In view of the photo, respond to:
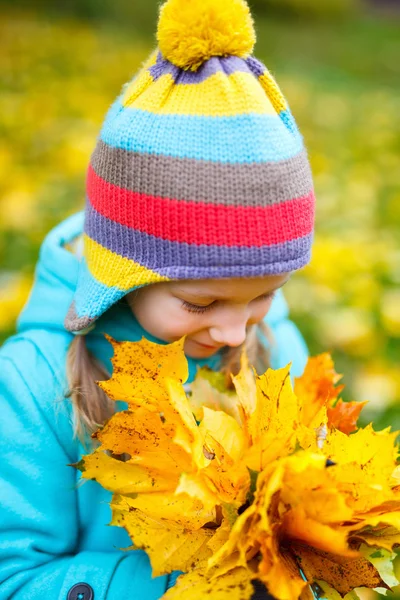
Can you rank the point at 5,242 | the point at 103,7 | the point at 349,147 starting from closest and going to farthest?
the point at 5,242 → the point at 349,147 → the point at 103,7

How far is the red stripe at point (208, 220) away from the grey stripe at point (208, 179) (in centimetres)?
1

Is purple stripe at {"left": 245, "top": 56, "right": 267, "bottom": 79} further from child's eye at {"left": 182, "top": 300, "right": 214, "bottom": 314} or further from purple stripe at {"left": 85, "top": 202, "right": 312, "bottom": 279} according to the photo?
child's eye at {"left": 182, "top": 300, "right": 214, "bottom": 314}

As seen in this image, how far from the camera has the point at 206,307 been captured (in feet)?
4.48

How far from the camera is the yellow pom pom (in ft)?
4.21

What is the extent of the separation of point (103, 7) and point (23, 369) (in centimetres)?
1107

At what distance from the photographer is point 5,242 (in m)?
3.24

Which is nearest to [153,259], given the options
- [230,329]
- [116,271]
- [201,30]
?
[116,271]

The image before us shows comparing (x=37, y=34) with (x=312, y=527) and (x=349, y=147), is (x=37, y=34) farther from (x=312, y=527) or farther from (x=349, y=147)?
(x=312, y=527)

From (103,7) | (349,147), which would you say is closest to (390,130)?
(349,147)

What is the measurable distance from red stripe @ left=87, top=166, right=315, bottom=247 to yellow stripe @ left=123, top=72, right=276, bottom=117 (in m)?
0.16

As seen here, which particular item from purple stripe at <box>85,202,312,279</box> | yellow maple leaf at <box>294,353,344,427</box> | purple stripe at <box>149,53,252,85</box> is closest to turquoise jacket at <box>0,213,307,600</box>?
purple stripe at <box>85,202,312,279</box>

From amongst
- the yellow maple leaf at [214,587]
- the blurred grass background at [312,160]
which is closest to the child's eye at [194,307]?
the yellow maple leaf at [214,587]

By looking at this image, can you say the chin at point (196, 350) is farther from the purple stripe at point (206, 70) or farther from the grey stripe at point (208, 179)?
the purple stripe at point (206, 70)

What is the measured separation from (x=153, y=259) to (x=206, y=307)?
14cm
